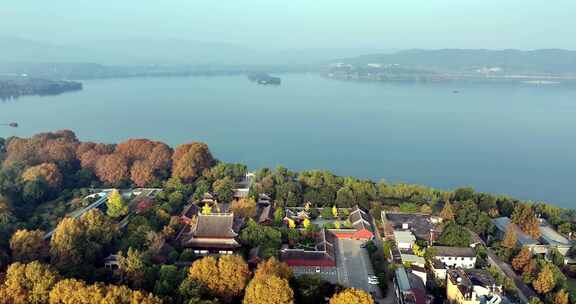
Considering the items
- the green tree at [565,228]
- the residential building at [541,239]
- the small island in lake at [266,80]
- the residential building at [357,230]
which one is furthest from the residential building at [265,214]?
the small island in lake at [266,80]

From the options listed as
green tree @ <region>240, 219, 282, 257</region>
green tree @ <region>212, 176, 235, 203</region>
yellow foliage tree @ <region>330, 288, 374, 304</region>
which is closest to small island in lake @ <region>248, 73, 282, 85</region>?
green tree @ <region>212, 176, 235, 203</region>

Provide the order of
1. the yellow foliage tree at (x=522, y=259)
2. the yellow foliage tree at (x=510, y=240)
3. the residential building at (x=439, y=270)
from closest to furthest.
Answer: the residential building at (x=439, y=270)
the yellow foliage tree at (x=522, y=259)
the yellow foliage tree at (x=510, y=240)

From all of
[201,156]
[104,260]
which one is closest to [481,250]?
[104,260]

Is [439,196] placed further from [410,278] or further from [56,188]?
[56,188]

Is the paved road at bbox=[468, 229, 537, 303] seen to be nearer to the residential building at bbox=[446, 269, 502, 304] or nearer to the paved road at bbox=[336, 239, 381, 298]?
the residential building at bbox=[446, 269, 502, 304]

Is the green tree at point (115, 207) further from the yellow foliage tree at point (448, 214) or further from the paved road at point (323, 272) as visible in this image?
the yellow foliage tree at point (448, 214)

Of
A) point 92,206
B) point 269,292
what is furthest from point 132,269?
point 92,206

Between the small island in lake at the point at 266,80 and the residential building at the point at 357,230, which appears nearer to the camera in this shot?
the residential building at the point at 357,230
